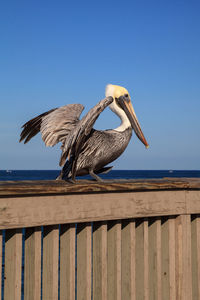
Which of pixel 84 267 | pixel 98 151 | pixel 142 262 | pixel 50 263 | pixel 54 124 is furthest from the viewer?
pixel 54 124

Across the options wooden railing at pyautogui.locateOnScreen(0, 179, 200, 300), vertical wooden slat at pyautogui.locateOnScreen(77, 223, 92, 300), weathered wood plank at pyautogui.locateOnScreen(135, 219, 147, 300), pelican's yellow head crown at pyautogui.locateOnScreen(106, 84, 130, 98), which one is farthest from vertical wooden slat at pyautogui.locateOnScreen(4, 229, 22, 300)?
pelican's yellow head crown at pyautogui.locateOnScreen(106, 84, 130, 98)

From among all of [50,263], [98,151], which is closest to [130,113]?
[98,151]

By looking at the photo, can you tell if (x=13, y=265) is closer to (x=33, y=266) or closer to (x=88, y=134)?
(x=33, y=266)

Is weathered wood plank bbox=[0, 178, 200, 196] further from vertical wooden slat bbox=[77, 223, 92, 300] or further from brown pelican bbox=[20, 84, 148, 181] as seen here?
brown pelican bbox=[20, 84, 148, 181]

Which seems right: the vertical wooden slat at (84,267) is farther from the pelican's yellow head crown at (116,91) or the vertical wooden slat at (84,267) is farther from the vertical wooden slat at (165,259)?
the pelican's yellow head crown at (116,91)

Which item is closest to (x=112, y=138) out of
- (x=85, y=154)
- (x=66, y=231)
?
(x=85, y=154)

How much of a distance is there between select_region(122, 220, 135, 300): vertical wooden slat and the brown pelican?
557 millimetres

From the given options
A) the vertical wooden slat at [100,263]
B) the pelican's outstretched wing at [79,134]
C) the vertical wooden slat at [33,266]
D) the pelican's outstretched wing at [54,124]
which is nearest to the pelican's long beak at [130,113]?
the pelican's outstretched wing at [54,124]

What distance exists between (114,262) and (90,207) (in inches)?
16.2

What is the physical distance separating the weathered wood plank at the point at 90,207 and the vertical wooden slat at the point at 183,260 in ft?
0.34

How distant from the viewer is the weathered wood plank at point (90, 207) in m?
2.01

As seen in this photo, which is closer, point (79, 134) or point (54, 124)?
point (79, 134)

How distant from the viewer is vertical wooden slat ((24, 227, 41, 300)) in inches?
82.0

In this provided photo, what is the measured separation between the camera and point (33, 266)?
2084 mm
